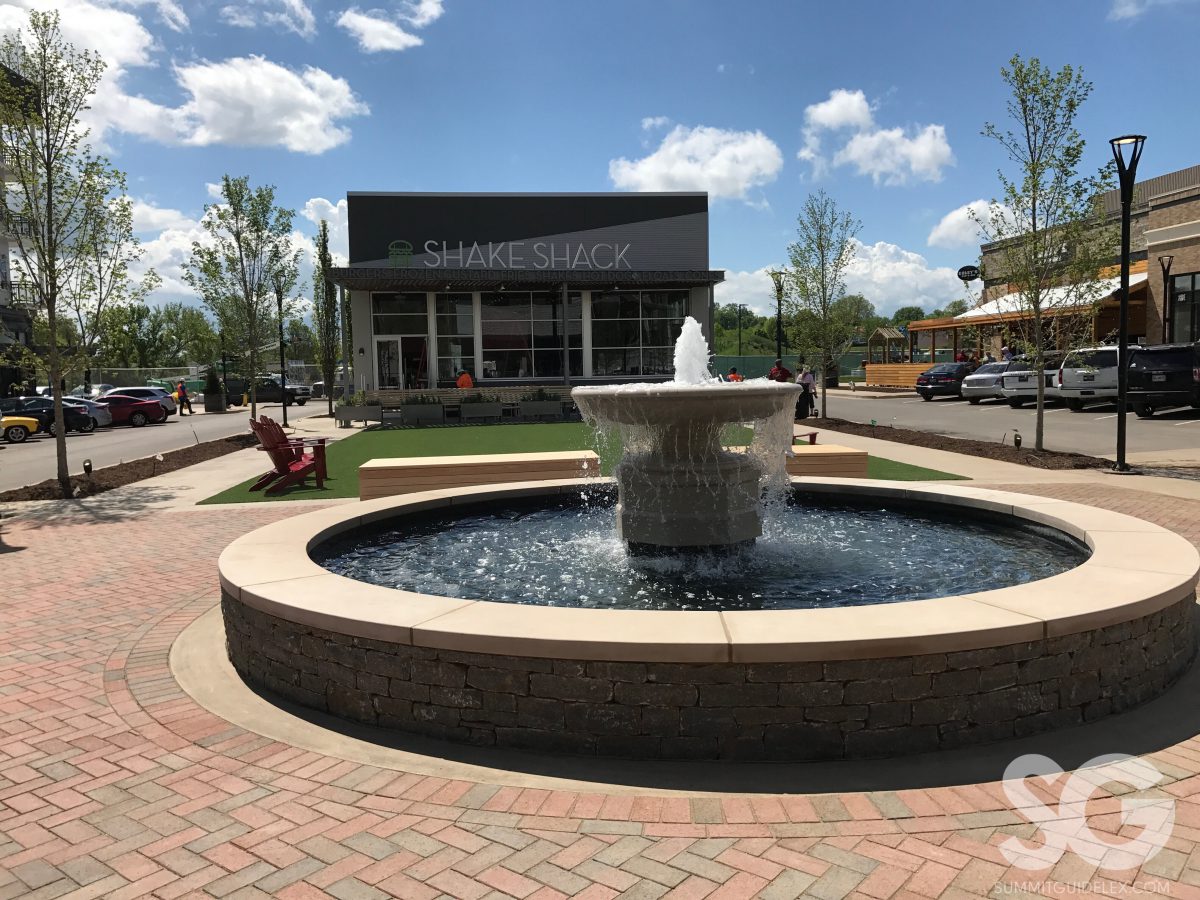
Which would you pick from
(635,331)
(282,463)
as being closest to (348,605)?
(282,463)

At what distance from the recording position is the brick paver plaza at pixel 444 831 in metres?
3.00

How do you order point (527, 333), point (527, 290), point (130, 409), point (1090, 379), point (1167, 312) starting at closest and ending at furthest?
point (1090, 379) → point (130, 409) → point (527, 290) → point (527, 333) → point (1167, 312)

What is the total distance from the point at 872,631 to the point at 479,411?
27331mm

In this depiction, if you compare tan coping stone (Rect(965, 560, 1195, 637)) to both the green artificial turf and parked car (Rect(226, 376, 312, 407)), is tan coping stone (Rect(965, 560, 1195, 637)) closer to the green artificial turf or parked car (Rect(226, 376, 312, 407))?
the green artificial turf

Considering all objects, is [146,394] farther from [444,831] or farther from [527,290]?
[444,831]

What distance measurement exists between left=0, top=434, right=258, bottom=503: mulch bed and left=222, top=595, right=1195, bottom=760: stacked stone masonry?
13.0m

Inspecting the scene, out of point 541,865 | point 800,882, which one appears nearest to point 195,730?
point 541,865

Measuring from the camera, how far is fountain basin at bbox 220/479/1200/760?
386 cm

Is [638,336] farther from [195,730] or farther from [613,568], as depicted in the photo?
[195,730]

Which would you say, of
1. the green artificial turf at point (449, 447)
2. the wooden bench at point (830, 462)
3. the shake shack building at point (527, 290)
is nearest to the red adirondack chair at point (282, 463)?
the green artificial turf at point (449, 447)

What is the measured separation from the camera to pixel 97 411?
33.6 meters

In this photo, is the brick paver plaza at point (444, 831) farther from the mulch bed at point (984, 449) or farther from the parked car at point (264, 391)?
the parked car at point (264, 391)

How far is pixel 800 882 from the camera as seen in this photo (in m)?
2.98

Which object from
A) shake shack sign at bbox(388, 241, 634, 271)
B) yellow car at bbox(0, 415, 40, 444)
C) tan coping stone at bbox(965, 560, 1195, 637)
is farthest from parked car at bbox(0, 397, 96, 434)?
tan coping stone at bbox(965, 560, 1195, 637)
